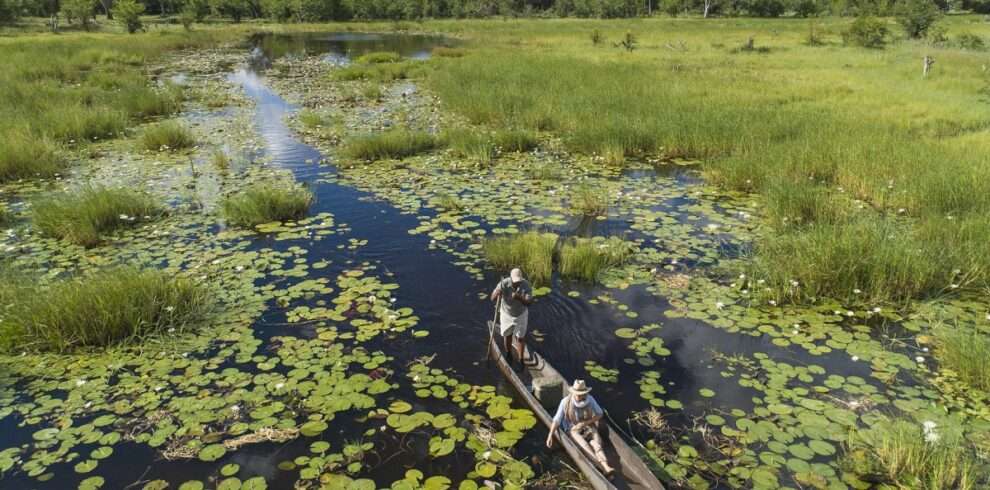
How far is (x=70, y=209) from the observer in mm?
11188

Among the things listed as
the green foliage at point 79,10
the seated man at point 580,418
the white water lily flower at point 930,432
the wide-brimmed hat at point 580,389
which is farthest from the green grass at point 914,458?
the green foliage at point 79,10

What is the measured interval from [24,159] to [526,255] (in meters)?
13.9

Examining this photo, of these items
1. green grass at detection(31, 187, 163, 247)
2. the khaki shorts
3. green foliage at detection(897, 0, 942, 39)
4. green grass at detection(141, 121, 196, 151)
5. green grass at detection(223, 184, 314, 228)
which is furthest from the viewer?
green foliage at detection(897, 0, 942, 39)

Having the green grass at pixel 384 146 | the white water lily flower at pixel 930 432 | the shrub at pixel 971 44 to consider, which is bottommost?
the white water lily flower at pixel 930 432

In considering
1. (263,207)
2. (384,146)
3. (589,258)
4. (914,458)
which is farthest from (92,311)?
(384,146)

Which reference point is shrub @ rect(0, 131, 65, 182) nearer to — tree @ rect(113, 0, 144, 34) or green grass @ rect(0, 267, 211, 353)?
green grass @ rect(0, 267, 211, 353)

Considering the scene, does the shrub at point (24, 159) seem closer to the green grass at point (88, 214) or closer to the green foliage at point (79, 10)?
the green grass at point (88, 214)

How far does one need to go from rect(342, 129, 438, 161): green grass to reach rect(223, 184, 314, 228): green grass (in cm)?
434

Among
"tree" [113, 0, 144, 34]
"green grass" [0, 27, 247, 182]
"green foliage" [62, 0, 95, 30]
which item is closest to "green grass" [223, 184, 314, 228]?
"green grass" [0, 27, 247, 182]

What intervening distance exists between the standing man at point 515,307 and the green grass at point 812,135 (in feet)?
14.4

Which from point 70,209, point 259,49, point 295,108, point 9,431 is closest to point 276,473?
point 9,431

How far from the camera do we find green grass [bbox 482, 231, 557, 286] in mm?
10039

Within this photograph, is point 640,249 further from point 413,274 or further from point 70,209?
point 70,209

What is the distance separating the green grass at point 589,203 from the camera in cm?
1298
